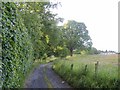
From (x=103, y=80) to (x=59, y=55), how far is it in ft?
124

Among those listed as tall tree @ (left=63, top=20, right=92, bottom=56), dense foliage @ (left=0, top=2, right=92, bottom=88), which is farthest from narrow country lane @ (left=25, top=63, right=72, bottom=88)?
tall tree @ (left=63, top=20, right=92, bottom=56)

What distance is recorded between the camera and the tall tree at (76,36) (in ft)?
182

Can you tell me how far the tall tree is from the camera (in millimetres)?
55338

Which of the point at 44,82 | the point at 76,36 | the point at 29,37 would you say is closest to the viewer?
the point at 44,82

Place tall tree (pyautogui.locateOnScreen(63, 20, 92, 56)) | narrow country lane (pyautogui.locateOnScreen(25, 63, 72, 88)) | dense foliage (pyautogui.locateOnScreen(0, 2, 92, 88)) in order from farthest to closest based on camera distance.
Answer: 1. tall tree (pyautogui.locateOnScreen(63, 20, 92, 56))
2. narrow country lane (pyautogui.locateOnScreen(25, 63, 72, 88))
3. dense foliage (pyautogui.locateOnScreen(0, 2, 92, 88))

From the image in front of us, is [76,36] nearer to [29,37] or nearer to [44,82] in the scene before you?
[29,37]

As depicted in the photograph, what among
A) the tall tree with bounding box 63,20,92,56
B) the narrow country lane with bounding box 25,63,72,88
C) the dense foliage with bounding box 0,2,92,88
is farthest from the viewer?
the tall tree with bounding box 63,20,92,56

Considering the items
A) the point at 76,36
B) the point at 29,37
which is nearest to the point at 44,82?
the point at 29,37

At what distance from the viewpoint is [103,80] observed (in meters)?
10.1

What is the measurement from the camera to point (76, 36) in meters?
57.4

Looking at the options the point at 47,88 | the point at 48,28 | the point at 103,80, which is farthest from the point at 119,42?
the point at 48,28

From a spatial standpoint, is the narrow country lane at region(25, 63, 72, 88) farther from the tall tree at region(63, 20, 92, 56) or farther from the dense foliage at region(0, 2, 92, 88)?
the tall tree at region(63, 20, 92, 56)

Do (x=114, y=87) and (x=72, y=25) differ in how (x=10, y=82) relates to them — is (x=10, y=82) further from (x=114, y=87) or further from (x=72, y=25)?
(x=72, y=25)

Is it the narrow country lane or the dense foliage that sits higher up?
the dense foliage
